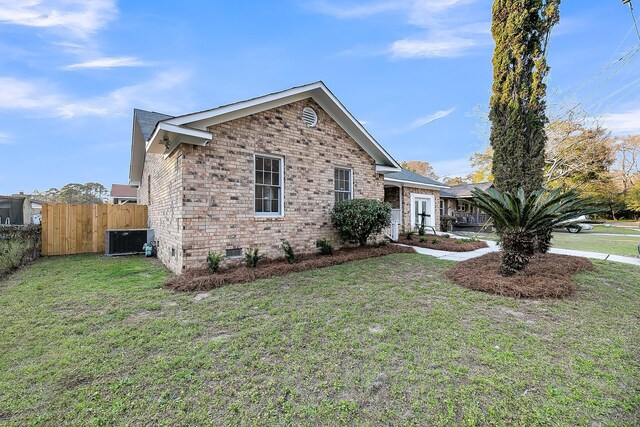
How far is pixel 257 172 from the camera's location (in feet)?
23.5

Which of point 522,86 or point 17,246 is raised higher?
point 522,86

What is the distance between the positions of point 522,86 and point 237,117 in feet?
26.7

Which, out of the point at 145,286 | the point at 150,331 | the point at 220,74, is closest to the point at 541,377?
the point at 150,331

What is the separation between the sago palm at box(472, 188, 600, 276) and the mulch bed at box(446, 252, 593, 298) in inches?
16.2

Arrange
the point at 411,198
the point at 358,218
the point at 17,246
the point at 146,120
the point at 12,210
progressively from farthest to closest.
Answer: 1. the point at 411,198
2. the point at 12,210
3. the point at 146,120
4. the point at 358,218
5. the point at 17,246

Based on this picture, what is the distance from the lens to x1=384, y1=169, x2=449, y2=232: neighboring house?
49.6 ft

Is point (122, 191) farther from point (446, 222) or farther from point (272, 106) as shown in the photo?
point (446, 222)

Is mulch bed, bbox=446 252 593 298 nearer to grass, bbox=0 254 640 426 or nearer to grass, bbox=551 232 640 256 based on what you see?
grass, bbox=0 254 640 426

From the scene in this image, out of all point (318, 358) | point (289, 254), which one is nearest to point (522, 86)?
point (289, 254)

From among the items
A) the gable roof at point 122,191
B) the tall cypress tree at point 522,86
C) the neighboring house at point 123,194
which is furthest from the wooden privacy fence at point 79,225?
the gable roof at point 122,191

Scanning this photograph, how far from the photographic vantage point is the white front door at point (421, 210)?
15977mm

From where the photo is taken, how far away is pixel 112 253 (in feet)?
31.3

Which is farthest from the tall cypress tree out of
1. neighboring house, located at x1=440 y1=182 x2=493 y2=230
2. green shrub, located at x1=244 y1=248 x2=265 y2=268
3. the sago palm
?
neighboring house, located at x1=440 y1=182 x2=493 y2=230

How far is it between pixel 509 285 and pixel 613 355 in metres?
2.24
